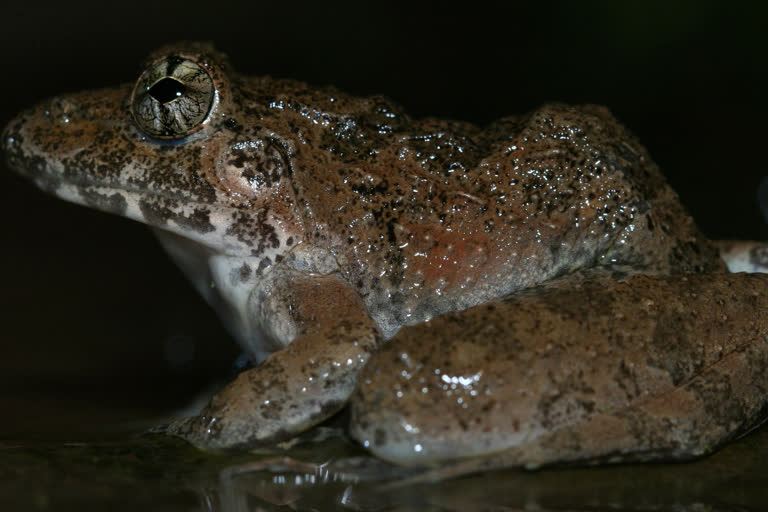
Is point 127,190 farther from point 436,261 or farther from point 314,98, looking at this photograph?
point 436,261

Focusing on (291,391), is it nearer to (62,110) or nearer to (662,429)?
(662,429)

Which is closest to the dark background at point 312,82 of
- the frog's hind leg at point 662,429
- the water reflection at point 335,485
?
the water reflection at point 335,485

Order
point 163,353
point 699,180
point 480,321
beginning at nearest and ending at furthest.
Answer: point 480,321
point 163,353
point 699,180

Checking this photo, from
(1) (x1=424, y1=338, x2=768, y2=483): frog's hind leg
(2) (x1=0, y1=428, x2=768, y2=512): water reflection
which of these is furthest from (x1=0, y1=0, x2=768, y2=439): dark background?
(1) (x1=424, y1=338, x2=768, y2=483): frog's hind leg

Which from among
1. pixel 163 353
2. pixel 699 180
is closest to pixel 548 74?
pixel 699 180

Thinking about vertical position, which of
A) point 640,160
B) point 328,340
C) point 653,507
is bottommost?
point 653,507
